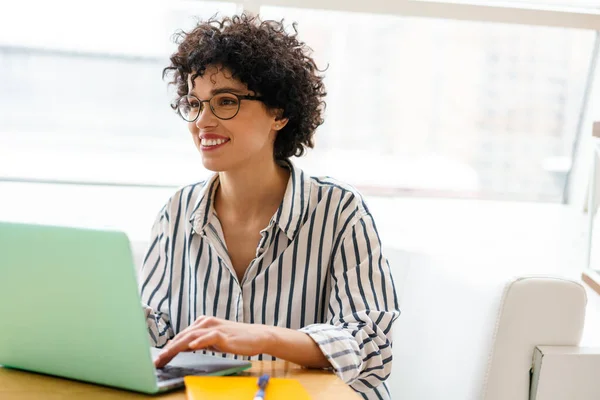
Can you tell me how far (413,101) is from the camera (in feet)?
10.5

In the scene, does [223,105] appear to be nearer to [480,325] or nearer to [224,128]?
[224,128]

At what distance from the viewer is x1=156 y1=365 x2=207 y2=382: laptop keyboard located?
1226 mm

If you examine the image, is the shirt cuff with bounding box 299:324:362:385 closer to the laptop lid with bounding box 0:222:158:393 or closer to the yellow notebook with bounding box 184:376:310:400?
the yellow notebook with bounding box 184:376:310:400

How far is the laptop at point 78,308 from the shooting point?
109 cm

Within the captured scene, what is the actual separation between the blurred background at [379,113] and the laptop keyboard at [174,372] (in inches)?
57.4

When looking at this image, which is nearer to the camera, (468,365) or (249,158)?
(468,365)

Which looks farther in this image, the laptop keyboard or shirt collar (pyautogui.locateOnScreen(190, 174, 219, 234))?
shirt collar (pyautogui.locateOnScreen(190, 174, 219, 234))

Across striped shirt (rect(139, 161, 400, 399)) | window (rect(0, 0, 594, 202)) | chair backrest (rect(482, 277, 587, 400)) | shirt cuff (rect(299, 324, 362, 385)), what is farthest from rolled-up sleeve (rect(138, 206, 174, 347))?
window (rect(0, 0, 594, 202))

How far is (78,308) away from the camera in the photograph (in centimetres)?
115

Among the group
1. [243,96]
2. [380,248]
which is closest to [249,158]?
[243,96]

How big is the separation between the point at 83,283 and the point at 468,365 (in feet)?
3.01

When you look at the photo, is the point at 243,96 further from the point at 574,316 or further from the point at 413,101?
the point at 413,101

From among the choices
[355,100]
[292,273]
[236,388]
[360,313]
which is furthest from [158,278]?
[355,100]

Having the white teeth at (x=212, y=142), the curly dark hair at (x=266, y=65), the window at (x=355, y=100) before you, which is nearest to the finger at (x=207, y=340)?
the white teeth at (x=212, y=142)
